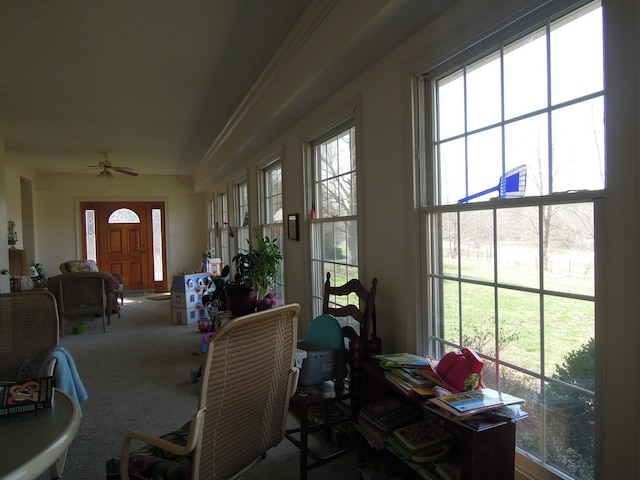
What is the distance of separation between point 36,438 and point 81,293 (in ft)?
16.0

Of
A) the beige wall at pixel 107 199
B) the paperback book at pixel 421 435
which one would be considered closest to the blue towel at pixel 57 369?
the paperback book at pixel 421 435

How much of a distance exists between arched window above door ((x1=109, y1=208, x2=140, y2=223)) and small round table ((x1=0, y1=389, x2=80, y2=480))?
867 centimetres

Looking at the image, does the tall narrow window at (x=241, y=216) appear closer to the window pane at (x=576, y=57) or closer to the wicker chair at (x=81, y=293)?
the wicker chair at (x=81, y=293)

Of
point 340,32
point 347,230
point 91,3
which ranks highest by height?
point 91,3

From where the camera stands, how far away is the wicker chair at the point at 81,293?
5.21 meters

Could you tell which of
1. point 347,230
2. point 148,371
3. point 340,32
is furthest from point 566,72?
point 148,371

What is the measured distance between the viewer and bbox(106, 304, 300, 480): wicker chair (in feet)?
4.15

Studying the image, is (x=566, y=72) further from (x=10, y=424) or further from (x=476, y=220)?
(x=10, y=424)

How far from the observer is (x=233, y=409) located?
1.38m

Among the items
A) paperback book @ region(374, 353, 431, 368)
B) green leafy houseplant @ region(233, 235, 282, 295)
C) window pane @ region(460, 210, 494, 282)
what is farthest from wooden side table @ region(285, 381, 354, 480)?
green leafy houseplant @ region(233, 235, 282, 295)

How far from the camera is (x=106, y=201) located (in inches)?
354

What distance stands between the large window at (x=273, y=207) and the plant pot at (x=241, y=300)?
0.54 meters

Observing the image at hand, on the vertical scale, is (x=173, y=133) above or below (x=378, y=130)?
above

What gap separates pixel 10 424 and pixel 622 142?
2.17 metres
